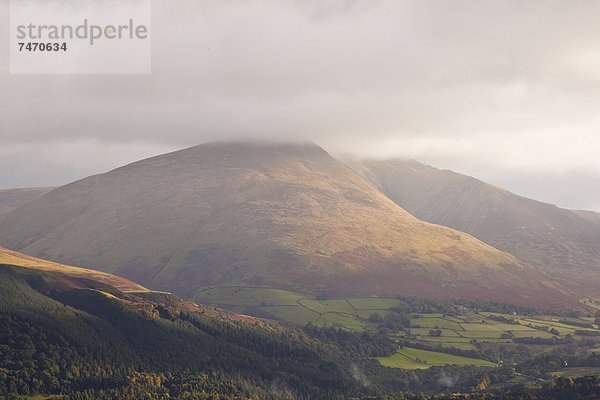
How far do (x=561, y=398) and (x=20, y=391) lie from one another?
16394 cm

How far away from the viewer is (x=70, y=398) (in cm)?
19862

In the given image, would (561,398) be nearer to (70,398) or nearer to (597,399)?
(597,399)

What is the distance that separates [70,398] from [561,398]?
149m

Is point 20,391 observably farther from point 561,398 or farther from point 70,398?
point 561,398

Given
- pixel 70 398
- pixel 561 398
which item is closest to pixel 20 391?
pixel 70 398

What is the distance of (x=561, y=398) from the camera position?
19988 cm

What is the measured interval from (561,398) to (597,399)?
12.4 m

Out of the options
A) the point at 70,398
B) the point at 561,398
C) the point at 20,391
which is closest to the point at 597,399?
the point at 561,398

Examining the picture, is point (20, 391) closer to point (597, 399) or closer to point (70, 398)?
point (70, 398)

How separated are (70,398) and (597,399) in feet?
510

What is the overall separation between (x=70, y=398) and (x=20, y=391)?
49.5 feet

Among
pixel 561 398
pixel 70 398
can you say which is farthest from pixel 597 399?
pixel 70 398

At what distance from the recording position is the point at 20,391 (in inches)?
7800

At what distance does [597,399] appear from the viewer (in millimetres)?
189500
